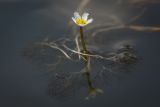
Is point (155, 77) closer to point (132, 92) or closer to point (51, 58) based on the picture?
point (132, 92)

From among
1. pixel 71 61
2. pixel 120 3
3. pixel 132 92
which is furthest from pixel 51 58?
pixel 120 3

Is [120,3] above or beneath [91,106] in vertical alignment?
above

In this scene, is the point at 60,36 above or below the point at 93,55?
above

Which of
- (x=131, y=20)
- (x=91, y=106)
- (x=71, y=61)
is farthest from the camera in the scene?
(x=131, y=20)

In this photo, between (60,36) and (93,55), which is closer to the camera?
(93,55)
